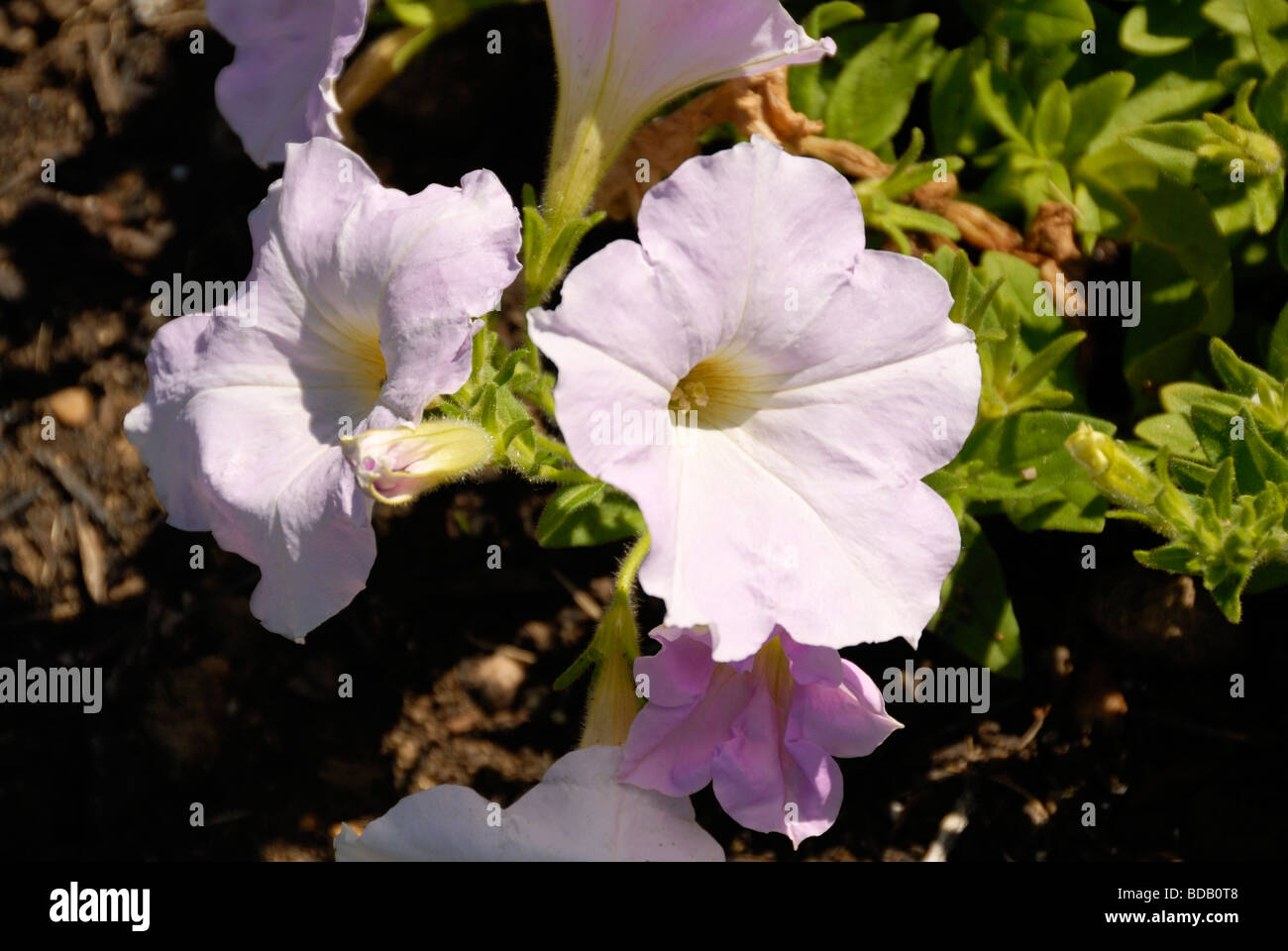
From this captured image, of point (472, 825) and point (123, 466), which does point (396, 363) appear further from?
point (123, 466)

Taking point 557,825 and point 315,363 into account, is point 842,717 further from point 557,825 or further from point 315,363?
point 315,363

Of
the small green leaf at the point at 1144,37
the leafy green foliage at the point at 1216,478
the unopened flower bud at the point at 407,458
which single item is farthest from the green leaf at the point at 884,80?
the unopened flower bud at the point at 407,458

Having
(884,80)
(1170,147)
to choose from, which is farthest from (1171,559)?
(884,80)

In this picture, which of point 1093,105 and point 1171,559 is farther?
point 1093,105

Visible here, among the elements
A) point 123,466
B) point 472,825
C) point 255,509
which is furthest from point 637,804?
point 123,466

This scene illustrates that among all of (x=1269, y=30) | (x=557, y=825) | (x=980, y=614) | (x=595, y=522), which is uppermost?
(x=1269, y=30)

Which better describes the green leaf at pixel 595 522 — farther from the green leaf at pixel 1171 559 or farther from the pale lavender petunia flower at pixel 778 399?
the green leaf at pixel 1171 559
